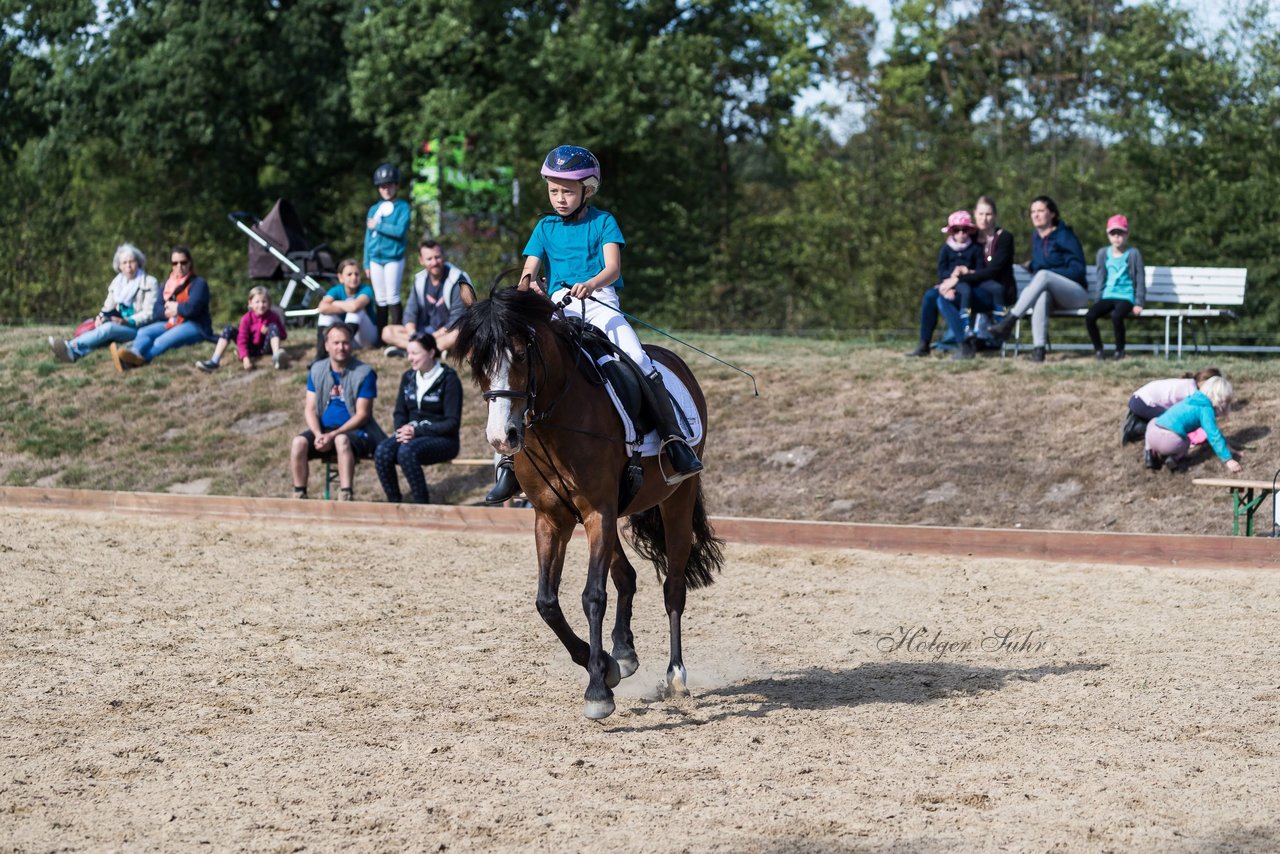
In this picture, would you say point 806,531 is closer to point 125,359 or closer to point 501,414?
point 501,414

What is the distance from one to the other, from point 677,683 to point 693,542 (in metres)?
0.97

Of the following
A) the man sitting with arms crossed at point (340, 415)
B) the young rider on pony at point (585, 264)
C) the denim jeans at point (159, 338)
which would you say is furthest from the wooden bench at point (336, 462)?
the young rider on pony at point (585, 264)

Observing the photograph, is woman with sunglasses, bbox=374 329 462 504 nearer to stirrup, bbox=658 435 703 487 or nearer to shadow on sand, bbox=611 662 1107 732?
stirrup, bbox=658 435 703 487

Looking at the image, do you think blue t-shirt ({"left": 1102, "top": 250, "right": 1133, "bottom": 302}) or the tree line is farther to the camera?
the tree line

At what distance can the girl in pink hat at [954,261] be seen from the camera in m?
14.3

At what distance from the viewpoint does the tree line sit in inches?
913

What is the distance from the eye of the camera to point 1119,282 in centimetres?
1396

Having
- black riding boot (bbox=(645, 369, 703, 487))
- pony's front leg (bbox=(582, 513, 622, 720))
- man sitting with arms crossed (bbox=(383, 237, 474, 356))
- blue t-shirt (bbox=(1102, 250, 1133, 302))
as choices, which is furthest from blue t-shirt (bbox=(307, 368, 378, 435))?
blue t-shirt (bbox=(1102, 250, 1133, 302))

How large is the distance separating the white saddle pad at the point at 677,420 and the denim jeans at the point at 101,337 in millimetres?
10919

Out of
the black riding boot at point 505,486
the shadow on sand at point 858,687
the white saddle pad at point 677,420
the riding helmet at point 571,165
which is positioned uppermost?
the riding helmet at point 571,165

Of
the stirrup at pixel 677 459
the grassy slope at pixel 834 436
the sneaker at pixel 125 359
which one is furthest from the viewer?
the sneaker at pixel 125 359

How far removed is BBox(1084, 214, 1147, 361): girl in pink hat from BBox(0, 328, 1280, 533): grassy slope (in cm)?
47

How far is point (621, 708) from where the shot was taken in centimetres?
646

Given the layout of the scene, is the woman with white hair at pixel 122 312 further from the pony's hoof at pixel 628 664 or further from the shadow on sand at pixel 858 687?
the shadow on sand at pixel 858 687
